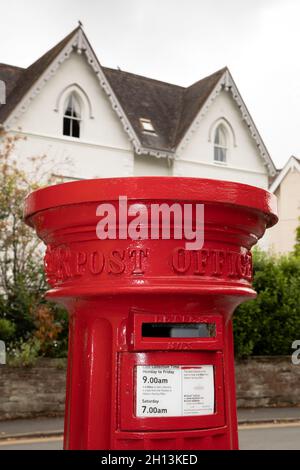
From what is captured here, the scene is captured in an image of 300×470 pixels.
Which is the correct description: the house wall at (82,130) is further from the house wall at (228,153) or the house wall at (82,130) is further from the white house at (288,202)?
the white house at (288,202)

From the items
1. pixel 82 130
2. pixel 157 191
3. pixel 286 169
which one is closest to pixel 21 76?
pixel 82 130

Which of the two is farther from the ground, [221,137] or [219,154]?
[221,137]

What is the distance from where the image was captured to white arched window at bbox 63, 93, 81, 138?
2003 centimetres

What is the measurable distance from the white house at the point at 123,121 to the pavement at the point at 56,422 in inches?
346

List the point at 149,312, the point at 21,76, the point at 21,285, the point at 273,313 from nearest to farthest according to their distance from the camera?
the point at 149,312
the point at 21,285
the point at 273,313
the point at 21,76

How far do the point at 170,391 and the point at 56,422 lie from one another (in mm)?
8977

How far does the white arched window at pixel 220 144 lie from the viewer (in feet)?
76.2

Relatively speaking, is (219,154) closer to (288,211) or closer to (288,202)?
(288,202)

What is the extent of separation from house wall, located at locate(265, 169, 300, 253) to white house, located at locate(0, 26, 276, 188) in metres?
Result: 5.26

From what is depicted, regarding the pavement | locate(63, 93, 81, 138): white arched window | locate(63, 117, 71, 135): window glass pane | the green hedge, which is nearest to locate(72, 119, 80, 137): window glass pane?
locate(63, 93, 81, 138): white arched window

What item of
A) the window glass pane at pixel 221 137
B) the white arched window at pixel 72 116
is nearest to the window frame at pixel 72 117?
the white arched window at pixel 72 116

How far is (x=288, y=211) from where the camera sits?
29.5 metres

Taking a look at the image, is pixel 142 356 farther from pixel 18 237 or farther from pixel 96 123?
pixel 96 123

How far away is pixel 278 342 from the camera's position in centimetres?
1362
